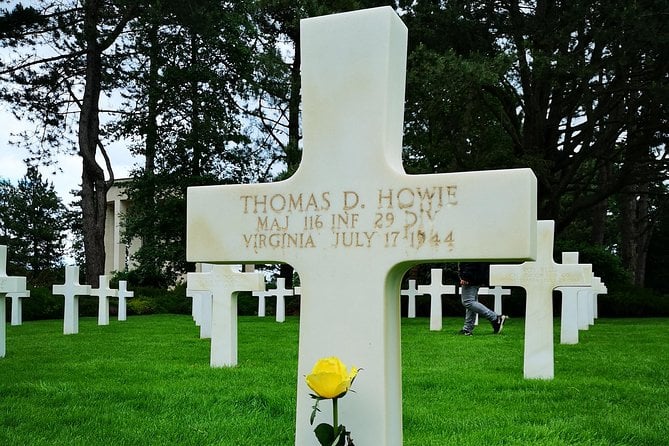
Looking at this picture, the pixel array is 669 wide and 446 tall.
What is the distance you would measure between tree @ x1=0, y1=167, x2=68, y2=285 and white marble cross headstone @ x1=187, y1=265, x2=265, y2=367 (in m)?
31.9

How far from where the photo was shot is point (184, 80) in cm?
2225

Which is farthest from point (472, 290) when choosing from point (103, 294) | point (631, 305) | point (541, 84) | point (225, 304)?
point (631, 305)

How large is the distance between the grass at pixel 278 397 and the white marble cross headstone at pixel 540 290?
194 mm

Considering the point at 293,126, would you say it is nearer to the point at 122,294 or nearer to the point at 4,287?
the point at 122,294

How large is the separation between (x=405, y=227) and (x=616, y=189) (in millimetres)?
15673

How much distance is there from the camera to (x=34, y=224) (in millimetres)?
37438

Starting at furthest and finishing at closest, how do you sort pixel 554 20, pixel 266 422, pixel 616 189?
pixel 616 189 → pixel 554 20 → pixel 266 422

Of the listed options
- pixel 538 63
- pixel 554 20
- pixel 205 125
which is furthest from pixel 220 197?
pixel 205 125

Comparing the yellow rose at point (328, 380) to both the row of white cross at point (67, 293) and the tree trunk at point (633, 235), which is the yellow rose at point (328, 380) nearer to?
the row of white cross at point (67, 293)

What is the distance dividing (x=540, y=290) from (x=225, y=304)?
9.80ft

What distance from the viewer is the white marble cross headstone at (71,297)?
38.3 ft

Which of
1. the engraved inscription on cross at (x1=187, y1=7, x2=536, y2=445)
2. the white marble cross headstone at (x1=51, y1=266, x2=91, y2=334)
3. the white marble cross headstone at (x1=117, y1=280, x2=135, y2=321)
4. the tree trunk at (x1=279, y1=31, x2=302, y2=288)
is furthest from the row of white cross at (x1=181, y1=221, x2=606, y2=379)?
the tree trunk at (x1=279, y1=31, x2=302, y2=288)

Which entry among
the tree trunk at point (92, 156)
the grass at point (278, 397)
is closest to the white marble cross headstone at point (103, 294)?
the grass at point (278, 397)

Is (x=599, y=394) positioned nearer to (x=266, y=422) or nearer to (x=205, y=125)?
(x=266, y=422)
